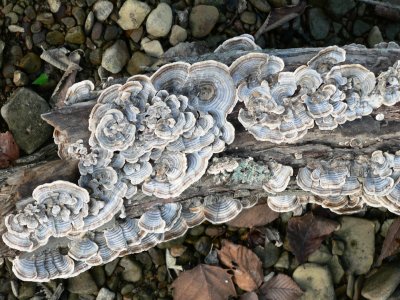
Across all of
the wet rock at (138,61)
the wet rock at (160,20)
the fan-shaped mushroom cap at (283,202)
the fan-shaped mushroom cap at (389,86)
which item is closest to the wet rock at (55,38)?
the wet rock at (138,61)

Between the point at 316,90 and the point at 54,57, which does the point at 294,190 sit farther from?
the point at 54,57

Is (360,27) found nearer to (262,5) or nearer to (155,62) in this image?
(262,5)

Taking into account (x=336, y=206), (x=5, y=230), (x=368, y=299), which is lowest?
(x=368, y=299)

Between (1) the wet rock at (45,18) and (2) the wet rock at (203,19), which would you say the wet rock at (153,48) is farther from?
(1) the wet rock at (45,18)

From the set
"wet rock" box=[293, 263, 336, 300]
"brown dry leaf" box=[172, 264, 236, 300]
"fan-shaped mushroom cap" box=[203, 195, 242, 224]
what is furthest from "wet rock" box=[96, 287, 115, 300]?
"wet rock" box=[293, 263, 336, 300]

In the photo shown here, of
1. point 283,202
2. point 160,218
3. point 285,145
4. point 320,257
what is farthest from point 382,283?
point 160,218

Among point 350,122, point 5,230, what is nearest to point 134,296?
point 5,230

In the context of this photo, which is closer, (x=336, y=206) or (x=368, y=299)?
(x=336, y=206)
